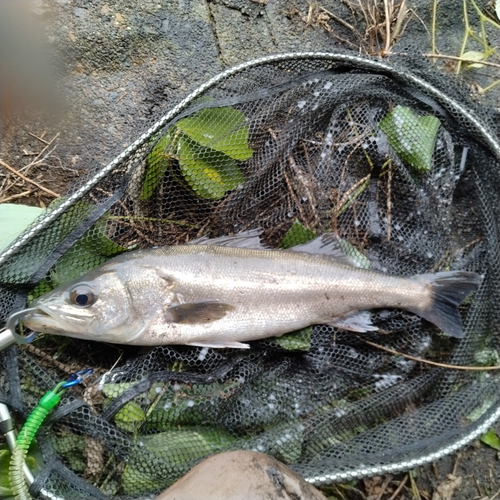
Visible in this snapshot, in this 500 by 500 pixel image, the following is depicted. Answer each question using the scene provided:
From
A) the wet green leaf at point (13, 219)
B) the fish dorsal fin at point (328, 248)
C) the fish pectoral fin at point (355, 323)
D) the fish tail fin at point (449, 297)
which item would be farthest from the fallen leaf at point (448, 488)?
the wet green leaf at point (13, 219)

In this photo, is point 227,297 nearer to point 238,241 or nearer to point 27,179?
point 238,241

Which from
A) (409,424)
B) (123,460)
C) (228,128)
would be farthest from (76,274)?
(409,424)

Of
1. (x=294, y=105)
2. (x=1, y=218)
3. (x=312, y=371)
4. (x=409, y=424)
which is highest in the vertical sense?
(x=294, y=105)

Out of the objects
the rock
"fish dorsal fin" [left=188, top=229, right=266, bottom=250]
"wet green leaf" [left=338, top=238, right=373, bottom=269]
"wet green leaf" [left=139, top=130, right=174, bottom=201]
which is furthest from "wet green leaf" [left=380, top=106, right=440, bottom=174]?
the rock

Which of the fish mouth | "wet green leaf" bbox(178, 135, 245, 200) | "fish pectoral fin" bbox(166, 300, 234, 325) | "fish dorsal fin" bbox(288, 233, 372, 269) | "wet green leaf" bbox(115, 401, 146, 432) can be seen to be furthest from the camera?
"fish dorsal fin" bbox(288, 233, 372, 269)

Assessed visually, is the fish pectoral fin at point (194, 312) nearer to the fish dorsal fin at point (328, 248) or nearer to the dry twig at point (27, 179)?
the fish dorsal fin at point (328, 248)

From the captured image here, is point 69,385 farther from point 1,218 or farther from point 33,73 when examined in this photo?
point 33,73

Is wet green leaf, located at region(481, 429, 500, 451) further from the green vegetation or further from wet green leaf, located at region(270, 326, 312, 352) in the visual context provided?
the green vegetation
